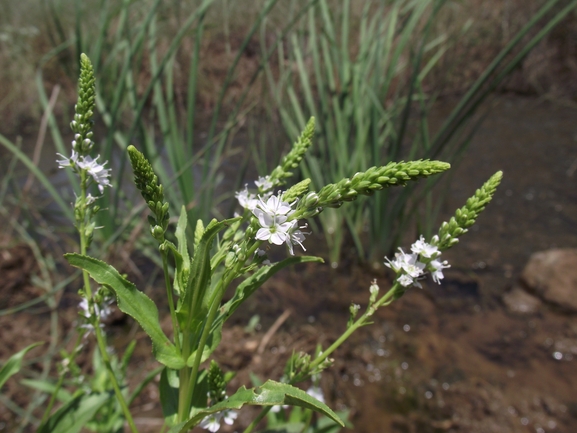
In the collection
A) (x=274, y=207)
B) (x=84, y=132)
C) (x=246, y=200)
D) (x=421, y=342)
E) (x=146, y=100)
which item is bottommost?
(x=421, y=342)

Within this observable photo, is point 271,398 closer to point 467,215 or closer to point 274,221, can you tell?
point 274,221

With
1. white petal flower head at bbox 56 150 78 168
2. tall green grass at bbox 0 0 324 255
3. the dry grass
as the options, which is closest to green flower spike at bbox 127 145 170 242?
white petal flower head at bbox 56 150 78 168

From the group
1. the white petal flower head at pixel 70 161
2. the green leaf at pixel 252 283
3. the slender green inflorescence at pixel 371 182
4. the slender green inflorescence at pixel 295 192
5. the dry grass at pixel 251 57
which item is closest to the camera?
the slender green inflorescence at pixel 371 182

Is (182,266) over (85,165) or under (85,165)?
under

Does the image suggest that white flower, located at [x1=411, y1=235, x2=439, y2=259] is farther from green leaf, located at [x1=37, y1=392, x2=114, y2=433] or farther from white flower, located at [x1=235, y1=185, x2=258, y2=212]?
green leaf, located at [x1=37, y1=392, x2=114, y2=433]

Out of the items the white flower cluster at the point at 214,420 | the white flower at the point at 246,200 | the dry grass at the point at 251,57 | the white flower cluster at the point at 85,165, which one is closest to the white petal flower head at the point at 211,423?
the white flower cluster at the point at 214,420

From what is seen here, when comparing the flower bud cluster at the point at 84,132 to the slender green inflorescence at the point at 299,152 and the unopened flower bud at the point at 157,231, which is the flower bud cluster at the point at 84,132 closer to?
the unopened flower bud at the point at 157,231

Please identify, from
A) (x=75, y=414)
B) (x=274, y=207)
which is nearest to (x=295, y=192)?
(x=274, y=207)
